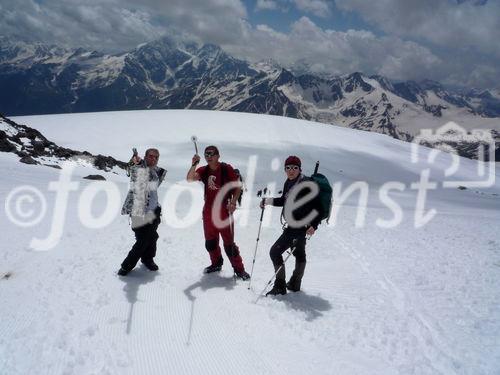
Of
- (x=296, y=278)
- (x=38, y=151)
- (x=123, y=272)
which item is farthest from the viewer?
(x=38, y=151)

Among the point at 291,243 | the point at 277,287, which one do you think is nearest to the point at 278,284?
the point at 277,287

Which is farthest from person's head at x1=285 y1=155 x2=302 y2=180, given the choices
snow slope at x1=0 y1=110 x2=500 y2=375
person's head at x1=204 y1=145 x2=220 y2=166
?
snow slope at x1=0 y1=110 x2=500 y2=375

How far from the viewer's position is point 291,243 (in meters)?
7.78

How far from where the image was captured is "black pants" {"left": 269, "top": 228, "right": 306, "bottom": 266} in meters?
7.66

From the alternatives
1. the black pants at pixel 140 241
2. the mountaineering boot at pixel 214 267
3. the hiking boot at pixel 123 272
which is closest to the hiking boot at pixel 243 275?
the mountaineering boot at pixel 214 267

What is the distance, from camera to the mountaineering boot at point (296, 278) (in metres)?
8.17

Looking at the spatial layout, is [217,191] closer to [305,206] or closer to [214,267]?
[305,206]

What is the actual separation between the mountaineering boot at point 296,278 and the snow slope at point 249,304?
212mm

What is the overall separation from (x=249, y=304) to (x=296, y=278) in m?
1.32

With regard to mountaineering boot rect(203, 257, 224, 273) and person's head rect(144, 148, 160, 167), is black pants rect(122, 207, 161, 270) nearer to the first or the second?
person's head rect(144, 148, 160, 167)

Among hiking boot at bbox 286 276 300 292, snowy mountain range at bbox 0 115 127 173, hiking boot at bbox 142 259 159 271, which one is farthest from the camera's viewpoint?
snowy mountain range at bbox 0 115 127 173

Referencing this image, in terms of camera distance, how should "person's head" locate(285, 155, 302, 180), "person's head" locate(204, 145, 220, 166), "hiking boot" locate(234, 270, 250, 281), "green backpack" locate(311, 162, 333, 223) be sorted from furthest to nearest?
"hiking boot" locate(234, 270, 250, 281) < "person's head" locate(204, 145, 220, 166) < "person's head" locate(285, 155, 302, 180) < "green backpack" locate(311, 162, 333, 223)

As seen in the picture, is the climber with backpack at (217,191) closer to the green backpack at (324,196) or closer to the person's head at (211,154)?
the person's head at (211,154)

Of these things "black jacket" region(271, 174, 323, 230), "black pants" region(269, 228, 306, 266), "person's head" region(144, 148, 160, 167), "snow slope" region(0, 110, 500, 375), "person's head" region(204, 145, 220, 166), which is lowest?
"snow slope" region(0, 110, 500, 375)
